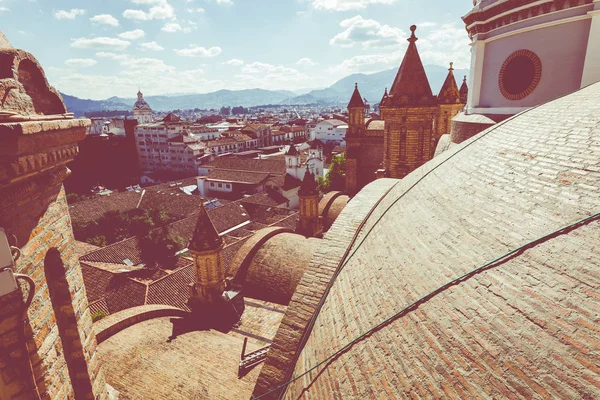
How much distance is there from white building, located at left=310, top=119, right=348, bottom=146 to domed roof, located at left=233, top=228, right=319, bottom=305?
82.0m

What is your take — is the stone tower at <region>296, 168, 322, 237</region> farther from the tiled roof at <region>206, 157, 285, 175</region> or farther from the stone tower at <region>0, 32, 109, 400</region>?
the tiled roof at <region>206, 157, 285, 175</region>

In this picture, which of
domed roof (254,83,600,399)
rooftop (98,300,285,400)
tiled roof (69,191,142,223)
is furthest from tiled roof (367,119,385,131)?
tiled roof (69,191,142,223)

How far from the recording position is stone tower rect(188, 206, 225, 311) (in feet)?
42.5

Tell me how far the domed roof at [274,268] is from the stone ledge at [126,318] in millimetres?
2971

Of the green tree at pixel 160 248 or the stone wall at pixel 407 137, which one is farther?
the green tree at pixel 160 248

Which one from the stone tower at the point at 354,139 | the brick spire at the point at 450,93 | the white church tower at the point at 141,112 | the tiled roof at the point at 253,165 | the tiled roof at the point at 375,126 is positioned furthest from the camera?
the white church tower at the point at 141,112

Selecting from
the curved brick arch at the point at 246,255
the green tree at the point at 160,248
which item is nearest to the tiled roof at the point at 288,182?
the green tree at the point at 160,248

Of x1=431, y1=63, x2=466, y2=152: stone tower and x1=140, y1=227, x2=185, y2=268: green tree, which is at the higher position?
x1=431, y1=63, x2=466, y2=152: stone tower

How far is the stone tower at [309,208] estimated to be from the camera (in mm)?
20188

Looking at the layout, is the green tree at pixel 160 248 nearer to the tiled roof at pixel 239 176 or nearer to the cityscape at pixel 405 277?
the cityscape at pixel 405 277

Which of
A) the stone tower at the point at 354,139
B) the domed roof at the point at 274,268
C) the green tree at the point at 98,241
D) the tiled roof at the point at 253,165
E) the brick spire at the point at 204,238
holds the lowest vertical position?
the green tree at the point at 98,241

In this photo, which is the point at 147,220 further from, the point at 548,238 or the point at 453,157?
the point at 548,238

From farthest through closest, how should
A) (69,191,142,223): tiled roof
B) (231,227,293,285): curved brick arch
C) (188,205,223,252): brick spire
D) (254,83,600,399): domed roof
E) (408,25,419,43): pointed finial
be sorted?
1. (69,191,142,223): tiled roof
2. (408,25,419,43): pointed finial
3. (231,227,293,285): curved brick arch
4. (188,205,223,252): brick spire
5. (254,83,600,399): domed roof

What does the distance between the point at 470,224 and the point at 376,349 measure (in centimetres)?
197
